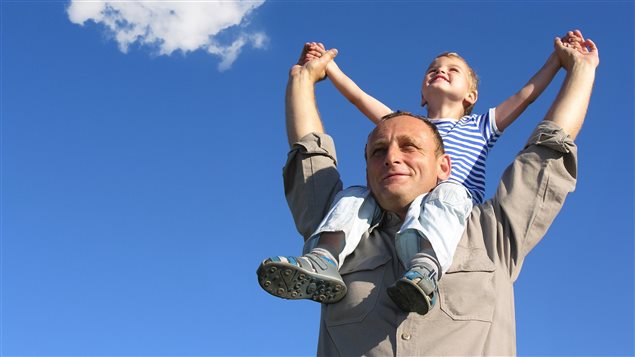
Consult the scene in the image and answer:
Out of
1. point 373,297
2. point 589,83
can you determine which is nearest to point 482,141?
point 589,83

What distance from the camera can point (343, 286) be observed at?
499 centimetres

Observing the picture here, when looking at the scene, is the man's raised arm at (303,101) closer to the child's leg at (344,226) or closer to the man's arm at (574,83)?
the child's leg at (344,226)

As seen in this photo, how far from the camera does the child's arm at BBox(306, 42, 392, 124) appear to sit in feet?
23.5

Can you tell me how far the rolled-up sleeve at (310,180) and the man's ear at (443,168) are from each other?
2.51 feet

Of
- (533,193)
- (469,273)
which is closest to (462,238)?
(469,273)

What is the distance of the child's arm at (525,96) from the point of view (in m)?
6.65

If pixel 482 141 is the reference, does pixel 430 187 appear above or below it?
below

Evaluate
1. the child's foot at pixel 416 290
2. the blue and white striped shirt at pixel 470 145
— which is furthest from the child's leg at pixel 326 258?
the blue and white striped shirt at pixel 470 145

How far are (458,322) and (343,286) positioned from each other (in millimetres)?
730

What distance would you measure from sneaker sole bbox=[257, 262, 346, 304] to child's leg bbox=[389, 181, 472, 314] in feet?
1.46

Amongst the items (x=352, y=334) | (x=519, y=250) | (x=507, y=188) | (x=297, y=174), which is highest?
(x=297, y=174)

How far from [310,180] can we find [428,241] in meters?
1.24

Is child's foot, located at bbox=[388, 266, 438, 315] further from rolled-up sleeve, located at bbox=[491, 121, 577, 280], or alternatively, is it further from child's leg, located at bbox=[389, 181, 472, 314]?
rolled-up sleeve, located at bbox=[491, 121, 577, 280]

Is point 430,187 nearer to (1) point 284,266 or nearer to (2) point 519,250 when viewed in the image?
(2) point 519,250
